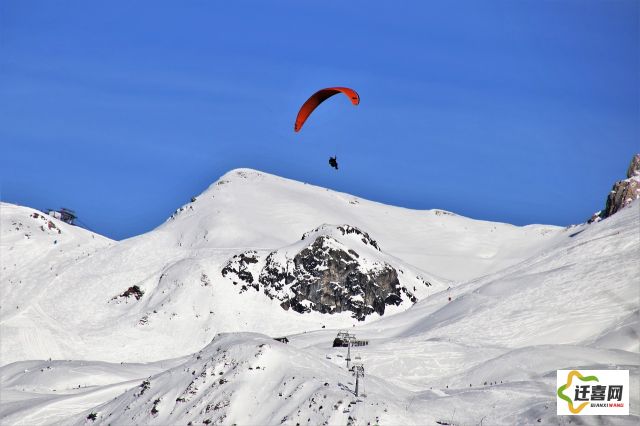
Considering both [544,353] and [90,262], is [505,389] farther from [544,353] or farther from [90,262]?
[90,262]

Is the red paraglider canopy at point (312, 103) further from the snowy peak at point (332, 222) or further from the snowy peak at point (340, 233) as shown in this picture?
the snowy peak at point (332, 222)

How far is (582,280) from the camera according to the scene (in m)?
83.1

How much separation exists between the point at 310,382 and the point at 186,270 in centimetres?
5921

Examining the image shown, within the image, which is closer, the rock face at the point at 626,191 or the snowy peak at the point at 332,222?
the rock face at the point at 626,191

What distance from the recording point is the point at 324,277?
107 metres

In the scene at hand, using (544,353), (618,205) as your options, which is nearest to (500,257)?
(618,205)

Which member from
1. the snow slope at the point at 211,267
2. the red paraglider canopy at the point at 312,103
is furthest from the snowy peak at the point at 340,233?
the red paraglider canopy at the point at 312,103

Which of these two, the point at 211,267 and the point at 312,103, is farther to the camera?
the point at 211,267

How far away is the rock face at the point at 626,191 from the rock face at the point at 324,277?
2172 cm

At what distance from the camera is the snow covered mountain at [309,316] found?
5366 cm

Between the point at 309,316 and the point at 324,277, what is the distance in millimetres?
4362

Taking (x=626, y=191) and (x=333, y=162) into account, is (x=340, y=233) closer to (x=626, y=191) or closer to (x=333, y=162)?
(x=626, y=191)

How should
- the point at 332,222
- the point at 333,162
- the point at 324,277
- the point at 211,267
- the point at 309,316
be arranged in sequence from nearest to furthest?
the point at 333,162, the point at 309,316, the point at 324,277, the point at 211,267, the point at 332,222

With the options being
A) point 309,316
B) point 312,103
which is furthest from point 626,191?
point 312,103
